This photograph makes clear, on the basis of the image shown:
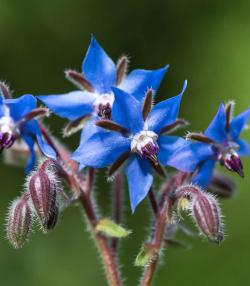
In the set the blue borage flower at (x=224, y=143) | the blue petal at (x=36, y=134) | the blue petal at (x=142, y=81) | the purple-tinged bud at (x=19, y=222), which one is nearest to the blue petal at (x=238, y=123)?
the blue borage flower at (x=224, y=143)

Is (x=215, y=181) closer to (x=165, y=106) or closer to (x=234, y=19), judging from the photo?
(x=165, y=106)

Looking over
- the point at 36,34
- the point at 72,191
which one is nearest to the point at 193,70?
the point at 36,34

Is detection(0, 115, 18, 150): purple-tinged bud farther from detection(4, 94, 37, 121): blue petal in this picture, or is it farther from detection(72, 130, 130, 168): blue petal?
detection(72, 130, 130, 168): blue petal

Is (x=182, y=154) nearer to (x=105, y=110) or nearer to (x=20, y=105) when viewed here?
(x=105, y=110)

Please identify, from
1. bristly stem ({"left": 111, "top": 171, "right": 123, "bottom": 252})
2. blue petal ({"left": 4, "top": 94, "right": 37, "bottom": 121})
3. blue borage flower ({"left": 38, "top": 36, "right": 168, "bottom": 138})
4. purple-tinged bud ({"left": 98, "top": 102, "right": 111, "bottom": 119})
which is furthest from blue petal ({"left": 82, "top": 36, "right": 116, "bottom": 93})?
bristly stem ({"left": 111, "top": 171, "right": 123, "bottom": 252})

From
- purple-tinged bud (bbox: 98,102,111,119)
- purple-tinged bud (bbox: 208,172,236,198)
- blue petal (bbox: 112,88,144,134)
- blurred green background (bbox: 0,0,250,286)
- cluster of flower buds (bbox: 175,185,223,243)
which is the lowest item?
blurred green background (bbox: 0,0,250,286)

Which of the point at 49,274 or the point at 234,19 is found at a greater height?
the point at 234,19
